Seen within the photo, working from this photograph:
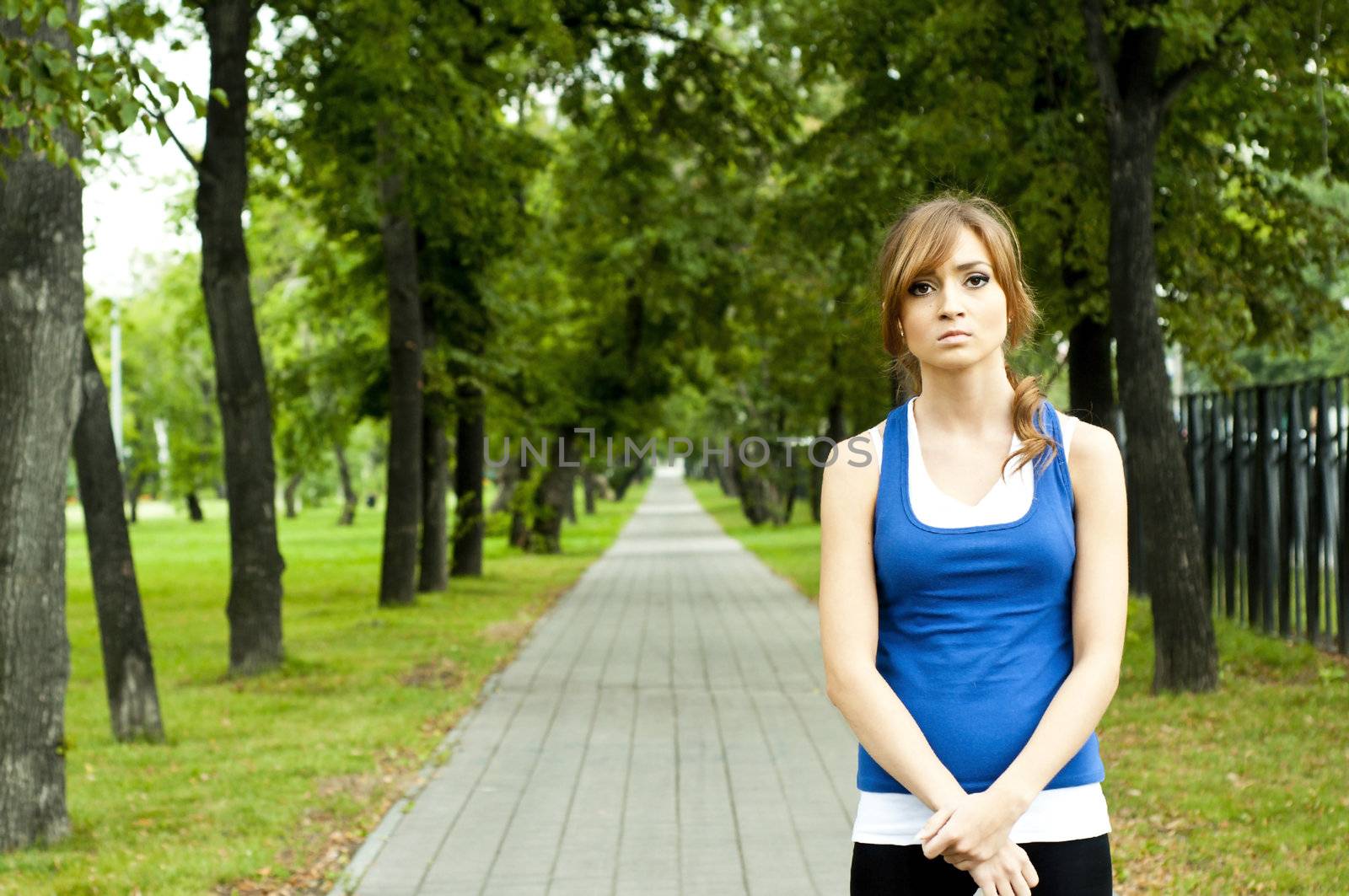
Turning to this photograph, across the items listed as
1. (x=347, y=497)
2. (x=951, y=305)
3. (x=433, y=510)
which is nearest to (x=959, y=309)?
(x=951, y=305)

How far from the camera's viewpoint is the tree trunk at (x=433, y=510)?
23453mm

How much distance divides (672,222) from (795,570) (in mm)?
7033

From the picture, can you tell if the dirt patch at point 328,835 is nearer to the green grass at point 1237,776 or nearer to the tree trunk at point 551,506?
the green grass at point 1237,776

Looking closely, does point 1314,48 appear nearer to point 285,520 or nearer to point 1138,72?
point 1138,72

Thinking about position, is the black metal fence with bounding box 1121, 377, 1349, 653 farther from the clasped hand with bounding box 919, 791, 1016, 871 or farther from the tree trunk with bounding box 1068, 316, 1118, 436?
the clasped hand with bounding box 919, 791, 1016, 871

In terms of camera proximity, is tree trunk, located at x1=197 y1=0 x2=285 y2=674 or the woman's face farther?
tree trunk, located at x1=197 y1=0 x2=285 y2=674

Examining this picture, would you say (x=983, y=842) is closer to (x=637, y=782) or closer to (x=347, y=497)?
(x=637, y=782)

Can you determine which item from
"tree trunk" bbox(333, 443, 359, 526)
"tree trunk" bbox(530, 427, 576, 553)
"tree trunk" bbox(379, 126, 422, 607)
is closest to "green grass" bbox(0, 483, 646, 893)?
"tree trunk" bbox(379, 126, 422, 607)

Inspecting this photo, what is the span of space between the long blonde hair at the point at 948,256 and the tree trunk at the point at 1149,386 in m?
8.98

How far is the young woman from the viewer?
93.3 inches

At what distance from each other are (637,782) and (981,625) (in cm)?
682

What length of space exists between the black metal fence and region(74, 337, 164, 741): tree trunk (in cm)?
814

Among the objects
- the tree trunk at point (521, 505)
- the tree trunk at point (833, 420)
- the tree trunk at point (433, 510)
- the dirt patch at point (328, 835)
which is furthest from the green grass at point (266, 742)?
the tree trunk at point (833, 420)

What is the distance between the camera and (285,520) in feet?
241
